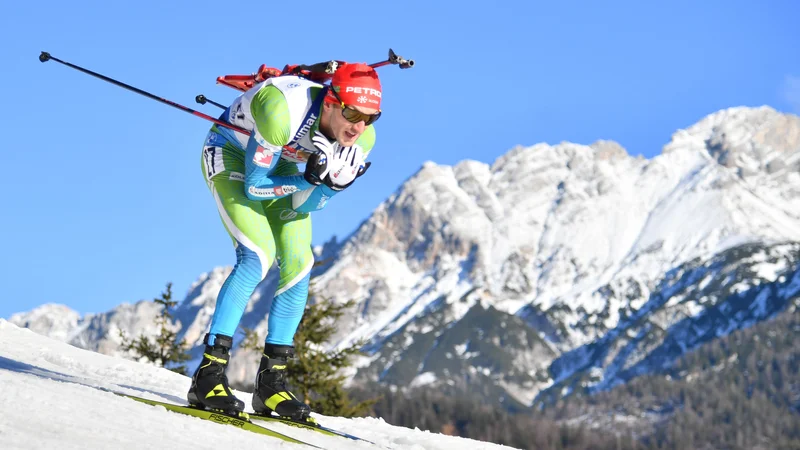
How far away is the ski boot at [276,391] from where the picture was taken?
9969 mm

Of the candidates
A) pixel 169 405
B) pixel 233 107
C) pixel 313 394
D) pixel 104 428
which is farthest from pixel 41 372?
pixel 313 394

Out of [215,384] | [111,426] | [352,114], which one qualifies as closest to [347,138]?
[352,114]

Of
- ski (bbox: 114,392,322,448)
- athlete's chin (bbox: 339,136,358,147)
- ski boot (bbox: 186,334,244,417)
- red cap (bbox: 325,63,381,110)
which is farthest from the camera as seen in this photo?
athlete's chin (bbox: 339,136,358,147)

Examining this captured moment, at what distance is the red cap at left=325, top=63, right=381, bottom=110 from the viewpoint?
9.38m

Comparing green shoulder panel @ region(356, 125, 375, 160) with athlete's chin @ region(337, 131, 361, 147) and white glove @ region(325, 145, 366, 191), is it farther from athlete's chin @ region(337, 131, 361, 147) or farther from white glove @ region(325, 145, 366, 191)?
athlete's chin @ region(337, 131, 361, 147)

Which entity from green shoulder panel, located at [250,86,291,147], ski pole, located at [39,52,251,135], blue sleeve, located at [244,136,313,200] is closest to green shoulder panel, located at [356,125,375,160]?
blue sleeve, located at [244,136,313,200]

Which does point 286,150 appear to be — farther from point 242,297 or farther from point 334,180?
point 242,297

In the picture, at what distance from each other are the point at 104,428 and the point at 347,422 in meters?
5.20

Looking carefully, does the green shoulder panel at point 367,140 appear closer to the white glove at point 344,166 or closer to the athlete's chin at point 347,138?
the white glove at point 344,166

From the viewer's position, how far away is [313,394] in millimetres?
35906

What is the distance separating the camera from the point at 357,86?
30.8ft

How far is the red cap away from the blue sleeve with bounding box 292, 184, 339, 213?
0.84 m

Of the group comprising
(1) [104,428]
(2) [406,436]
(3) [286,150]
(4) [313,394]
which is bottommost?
(1) [104,428]

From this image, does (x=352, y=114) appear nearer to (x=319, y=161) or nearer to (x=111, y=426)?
(x=319, y=161)
